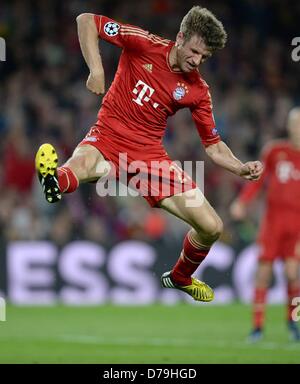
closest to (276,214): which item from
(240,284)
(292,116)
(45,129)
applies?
(292,116)

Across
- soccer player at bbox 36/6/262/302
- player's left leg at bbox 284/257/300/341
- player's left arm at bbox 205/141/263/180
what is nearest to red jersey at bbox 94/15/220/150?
soccer player at bbox 36/6/262/302

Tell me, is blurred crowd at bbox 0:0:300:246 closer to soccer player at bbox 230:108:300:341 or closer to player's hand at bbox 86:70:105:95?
soccer player at bbox 230:108:300:341

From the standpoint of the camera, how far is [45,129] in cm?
1577

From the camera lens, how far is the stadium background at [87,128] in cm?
1409

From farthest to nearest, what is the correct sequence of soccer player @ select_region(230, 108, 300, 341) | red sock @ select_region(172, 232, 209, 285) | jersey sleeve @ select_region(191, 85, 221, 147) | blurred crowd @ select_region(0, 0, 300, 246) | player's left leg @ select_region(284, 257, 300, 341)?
blurred crowd @ select_region(0, 0, 300, 246) < soccer player @ select_region(230, 108, 300, 341) < player's left leg @ select_region(284, 257, 300, 341) < red sock @ select_region(172, 232, 209, 285) < jersey sleeve @ select_region(191, 85, 221, 147)

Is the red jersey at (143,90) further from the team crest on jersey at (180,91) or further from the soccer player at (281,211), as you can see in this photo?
the soccer player at (281,211)

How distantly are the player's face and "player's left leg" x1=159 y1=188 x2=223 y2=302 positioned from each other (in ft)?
3.20

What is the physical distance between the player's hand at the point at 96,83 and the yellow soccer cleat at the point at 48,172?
0.53m

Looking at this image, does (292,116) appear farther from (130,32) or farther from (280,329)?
(130,32)

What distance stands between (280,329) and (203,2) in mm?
7679

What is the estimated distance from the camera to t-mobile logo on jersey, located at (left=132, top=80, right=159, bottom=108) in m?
8.03

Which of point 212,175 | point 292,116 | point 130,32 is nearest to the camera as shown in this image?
point 130,32

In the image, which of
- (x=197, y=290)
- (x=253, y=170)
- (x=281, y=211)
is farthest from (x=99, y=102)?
(x=253, y=170)

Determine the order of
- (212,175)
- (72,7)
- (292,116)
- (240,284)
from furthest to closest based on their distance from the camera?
1. (72,7)
2. (212,175)
3. (240,284)
4. (292,116)
